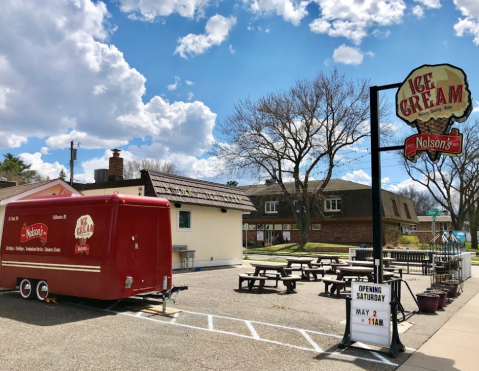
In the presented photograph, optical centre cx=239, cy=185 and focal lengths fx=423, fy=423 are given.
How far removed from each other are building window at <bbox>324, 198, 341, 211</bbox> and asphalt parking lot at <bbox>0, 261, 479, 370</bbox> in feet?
112

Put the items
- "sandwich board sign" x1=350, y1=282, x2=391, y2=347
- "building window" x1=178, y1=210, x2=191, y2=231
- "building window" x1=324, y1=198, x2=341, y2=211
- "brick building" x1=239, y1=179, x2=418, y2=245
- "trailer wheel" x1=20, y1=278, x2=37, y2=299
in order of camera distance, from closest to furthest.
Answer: "sandwich board sign" x1=350, y1=282, x2=391, y2=347 < "trailer wheel" x1=20, y1=278, x2=37, y2=299 < "building window" x1=178, y1=210, x2=191, y2=231 < "brick building" x1=239, y1=179, x2=418, y2=245 < "building window" x1=324, y1=198, x2=341, y2=211

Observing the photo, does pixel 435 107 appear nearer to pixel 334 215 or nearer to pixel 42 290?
pixel 42 290

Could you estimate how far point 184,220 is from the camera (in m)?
18.8

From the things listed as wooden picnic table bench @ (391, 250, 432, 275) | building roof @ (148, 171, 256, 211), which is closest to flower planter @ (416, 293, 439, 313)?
building roof @ (148, 171, 256, 211)

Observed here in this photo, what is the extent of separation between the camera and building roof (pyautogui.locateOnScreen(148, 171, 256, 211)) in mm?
17609

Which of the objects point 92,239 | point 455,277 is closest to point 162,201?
point 92,239

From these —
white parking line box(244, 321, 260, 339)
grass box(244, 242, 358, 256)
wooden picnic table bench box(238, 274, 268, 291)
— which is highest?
wooden picnic table bench box(238, 274, 268, 291)

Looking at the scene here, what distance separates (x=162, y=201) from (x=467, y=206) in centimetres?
4722

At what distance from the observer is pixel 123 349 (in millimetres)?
6398

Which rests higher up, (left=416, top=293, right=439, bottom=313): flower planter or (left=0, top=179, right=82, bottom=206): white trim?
(left=0, top=179, right=82, bottom=206): white trim

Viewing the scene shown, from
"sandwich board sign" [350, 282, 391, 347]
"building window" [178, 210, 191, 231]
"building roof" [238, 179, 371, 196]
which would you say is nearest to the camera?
"sandwich board sign" [350, 282, 391, 347]

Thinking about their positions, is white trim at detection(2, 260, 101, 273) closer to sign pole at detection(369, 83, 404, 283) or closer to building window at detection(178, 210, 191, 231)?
sign pole at detection(369, 83, 404, 283)

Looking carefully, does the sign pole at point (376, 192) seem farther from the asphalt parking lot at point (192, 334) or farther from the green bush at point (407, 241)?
the green bush at point (407, 241)

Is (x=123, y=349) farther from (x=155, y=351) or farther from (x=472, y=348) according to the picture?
(x=472, y=348)
